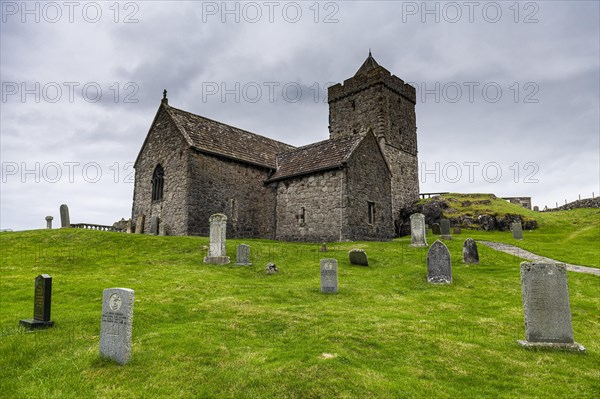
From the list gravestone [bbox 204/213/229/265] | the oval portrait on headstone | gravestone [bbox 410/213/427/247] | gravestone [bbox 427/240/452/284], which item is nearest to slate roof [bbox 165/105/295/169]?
gravestone [bbox 204/213/229/265]

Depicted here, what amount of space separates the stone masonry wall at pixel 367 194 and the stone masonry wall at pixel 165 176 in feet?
35.2

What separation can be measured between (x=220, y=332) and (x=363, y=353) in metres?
3.04

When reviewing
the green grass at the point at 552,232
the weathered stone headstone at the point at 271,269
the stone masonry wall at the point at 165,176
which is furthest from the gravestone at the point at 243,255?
the green grass at the point at 552,232

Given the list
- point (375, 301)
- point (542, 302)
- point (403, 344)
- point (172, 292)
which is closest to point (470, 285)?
point (375, 301)

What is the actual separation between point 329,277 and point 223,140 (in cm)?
1849

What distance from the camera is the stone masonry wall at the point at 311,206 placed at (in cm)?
2414

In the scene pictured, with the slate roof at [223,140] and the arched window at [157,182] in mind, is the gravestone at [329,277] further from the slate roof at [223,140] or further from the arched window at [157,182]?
the arched window at [157,182]

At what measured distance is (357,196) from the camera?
2470cm

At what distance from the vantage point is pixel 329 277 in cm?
1186

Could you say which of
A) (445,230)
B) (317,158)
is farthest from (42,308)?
(445,230)

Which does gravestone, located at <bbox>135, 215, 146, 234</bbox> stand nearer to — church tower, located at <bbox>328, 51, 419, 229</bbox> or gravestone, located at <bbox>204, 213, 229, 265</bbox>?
gravestone, located at <bbox>204, 213, 229, 265</bbox>

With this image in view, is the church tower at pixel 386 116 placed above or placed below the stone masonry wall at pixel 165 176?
above

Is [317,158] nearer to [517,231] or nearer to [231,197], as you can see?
[231,197]

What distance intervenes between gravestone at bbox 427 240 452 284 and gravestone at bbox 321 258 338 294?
381cm
